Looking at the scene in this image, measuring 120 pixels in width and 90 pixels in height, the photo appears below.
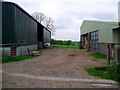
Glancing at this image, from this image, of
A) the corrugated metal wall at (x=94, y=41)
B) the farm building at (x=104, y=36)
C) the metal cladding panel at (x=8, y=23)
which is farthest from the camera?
the corrugated metal wall at (x=94, y=41)

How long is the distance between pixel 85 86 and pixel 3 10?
16003 mm

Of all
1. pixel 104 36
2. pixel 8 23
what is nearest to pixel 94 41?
pixel 104 36

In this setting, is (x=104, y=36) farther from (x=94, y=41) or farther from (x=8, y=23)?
(x=8, y=23)

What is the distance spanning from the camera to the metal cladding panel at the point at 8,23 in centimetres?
2373

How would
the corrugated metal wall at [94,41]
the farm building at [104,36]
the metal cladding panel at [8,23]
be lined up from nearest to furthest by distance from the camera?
the metal cladding panel at [8,23]
the farm building at [104,36]
the corrugated metal wall at [94,41]

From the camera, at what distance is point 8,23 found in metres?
24.1

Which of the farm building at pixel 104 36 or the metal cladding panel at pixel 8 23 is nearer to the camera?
the metal cladding panel at pixel 8 23

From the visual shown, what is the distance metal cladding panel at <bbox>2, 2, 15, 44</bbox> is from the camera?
2373cm

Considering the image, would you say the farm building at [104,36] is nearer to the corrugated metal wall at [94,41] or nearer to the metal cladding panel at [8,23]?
the corrugated metal wall at [94,41]

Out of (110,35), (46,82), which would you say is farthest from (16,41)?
(46,82)

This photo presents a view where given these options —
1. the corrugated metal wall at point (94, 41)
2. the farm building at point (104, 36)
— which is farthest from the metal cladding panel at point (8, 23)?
the corrugated metal wall at point (94, 41)

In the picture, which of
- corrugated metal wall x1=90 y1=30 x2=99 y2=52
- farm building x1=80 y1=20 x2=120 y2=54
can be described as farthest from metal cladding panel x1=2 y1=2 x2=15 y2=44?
corrugated metal wall x1=90 y1=30 x2=99 y2=52

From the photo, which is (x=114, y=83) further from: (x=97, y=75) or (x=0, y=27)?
(x=0, y=27)

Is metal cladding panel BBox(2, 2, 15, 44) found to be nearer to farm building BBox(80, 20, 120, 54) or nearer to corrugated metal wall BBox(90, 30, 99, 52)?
farm building BBox(80, 20, 120, 54)
